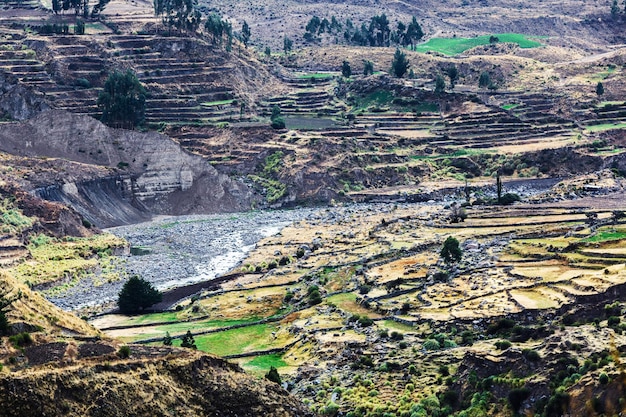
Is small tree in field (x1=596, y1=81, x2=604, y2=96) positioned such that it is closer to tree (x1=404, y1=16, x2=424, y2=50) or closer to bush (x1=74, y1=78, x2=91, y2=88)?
tree (x1=404, y1=16, x2=424, y2=50)

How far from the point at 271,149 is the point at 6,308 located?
341 feet

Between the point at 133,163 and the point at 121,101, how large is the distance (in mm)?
9447

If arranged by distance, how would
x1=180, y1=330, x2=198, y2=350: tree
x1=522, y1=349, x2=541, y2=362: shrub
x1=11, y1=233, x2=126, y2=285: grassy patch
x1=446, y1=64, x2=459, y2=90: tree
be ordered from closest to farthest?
x1=522, y1=349, x2=541, y2=362: shrub
x1=180, y1=330, x2=198, y2=350: tree
x1=11, y1=233, x2=126, y2=285: grassy patch
x1=446, y1=64, x2=459, y2=90: tree

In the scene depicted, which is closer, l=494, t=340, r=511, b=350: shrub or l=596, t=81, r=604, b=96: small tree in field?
l=494, t=340, r=511, b=350: shrub

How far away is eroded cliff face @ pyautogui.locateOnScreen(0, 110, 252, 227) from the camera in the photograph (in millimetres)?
129875

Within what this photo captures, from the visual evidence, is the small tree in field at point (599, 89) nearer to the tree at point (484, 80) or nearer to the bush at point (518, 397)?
the tree at point (484, 80)

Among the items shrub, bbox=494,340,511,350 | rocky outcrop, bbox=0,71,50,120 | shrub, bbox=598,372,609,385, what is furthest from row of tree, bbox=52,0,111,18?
shrub, bbox=598,372,609,385

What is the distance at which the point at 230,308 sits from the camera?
74562 mm

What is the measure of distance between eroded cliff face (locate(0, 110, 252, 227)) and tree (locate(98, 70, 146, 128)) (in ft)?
11.6

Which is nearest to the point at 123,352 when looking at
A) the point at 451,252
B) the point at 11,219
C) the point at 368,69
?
the point at 451,252

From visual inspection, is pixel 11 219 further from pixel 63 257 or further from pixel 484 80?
pixel 484 80

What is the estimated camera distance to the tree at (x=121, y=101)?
13975 cm

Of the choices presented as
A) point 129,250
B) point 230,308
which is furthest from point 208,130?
point 230,308

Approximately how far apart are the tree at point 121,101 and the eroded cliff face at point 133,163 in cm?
354
